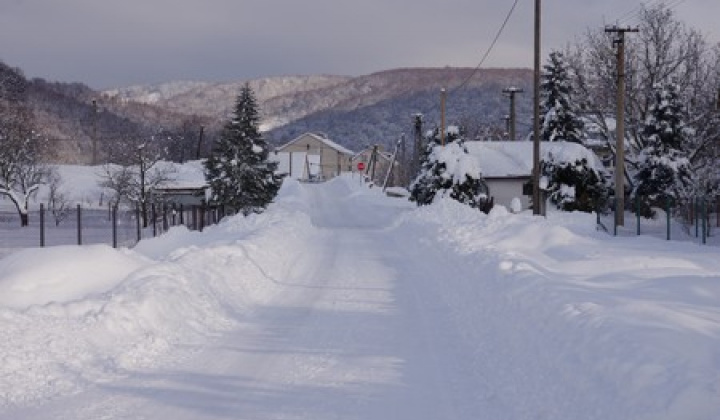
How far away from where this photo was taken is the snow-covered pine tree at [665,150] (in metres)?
46.2

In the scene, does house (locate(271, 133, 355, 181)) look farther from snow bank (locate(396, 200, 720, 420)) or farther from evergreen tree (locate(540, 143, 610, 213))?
Answer: snow bank (locate(396, 200, 720, 420))

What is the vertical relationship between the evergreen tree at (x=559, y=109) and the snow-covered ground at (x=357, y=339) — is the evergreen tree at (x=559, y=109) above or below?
above

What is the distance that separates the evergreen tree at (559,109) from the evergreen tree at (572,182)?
11.1m

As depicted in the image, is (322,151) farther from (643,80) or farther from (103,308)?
Result: (103,308)

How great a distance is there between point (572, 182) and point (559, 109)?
1330 cm

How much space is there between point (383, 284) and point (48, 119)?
16474 cm

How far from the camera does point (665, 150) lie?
4675 cm

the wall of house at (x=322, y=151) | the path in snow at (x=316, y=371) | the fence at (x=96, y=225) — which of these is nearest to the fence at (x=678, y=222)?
the path in snow at (x=316, y=371)

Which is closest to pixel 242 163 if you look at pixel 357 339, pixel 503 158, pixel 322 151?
pixel 503 158

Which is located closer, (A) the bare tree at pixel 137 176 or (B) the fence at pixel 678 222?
(B) the fence at pixel 678 222

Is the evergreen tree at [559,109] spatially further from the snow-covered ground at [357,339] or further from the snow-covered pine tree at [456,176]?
the snow-covered ground at [357,339]

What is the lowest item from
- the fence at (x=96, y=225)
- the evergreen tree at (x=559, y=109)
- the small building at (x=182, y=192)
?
the fence at (x=96, y=225)

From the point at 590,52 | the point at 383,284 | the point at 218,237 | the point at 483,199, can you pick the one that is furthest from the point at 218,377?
the point at 590,52

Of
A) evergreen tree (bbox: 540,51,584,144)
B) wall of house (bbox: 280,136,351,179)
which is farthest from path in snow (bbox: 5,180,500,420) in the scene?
wall of house (bbox: 280,136,351,179)
